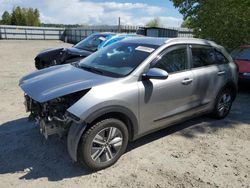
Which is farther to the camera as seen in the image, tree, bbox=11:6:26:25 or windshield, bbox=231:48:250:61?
tree, bbox=11:6:26:25

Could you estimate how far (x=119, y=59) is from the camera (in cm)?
416

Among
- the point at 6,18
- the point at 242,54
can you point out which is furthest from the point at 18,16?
the point at 242,54

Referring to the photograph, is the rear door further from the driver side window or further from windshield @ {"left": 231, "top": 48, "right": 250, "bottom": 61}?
windshield @ {"left": 231, "top": 48, "right": 250, "bottom": 61}

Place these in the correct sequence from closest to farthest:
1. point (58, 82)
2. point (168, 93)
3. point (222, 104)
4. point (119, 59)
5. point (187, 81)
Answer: point (58, 82) < point (168, 93) < point (119, 59) < point (187, 81) < point (222, 104)

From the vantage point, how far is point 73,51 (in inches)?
324

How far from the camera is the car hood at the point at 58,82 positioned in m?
3.28

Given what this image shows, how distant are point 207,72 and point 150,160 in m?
1.96

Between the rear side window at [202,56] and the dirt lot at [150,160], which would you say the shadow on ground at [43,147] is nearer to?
the dirt lot at [150,160]

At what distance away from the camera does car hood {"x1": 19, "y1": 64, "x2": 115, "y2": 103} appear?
3.28 meters

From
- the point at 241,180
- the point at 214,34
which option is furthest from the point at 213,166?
the point at 214,34

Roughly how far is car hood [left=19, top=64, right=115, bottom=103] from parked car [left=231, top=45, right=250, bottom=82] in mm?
5385

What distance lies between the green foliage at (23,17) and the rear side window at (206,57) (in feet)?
172

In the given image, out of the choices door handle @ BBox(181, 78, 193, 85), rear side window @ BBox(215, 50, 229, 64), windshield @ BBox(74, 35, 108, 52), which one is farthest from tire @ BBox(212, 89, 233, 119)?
windshield @ BBox(74, 35, 108, 52)

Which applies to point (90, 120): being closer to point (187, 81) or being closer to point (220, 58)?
point (187, 81)
